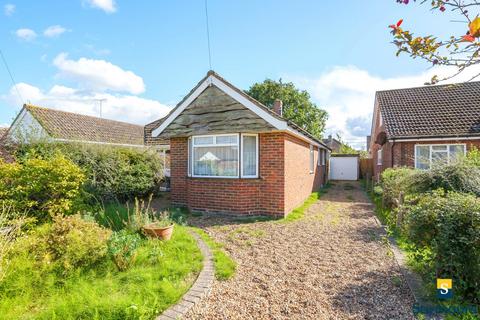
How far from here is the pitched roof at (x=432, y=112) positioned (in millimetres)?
13758

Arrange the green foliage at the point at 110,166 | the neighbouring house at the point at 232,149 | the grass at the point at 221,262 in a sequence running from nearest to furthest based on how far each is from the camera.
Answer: the grass at the point at 221,262
the neighbouring house at the point at 232,149
the green foliage at the point at 110,166

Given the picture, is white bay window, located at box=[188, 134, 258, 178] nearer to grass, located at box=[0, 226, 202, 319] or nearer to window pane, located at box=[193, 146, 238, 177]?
window pane, located at box=[193, 146, 238, 177]

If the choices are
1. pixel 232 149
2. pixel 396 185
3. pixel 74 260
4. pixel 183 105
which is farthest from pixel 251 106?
pixel 74 260

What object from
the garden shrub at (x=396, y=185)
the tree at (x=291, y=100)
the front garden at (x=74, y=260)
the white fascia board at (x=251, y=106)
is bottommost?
the front garden at (x=74, y=260)

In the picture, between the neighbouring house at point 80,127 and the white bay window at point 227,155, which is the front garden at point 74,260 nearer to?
the white bay window at point 227,155

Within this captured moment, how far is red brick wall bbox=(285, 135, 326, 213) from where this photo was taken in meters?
9.37

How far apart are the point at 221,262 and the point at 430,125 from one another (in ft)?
48.2

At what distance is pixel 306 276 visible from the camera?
4.56m

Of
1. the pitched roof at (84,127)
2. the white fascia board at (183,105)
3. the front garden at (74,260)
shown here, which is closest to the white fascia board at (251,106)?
the white fascia board at (183,105)

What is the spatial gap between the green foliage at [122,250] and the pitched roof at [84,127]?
1323 centimetres

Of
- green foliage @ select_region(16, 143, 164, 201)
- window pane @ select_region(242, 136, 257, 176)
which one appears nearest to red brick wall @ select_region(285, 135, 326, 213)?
window pane @ select_region(242, 136, 257, 176)

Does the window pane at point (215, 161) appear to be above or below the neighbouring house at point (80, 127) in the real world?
below

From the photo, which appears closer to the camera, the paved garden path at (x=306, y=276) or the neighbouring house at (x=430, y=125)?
the paved garden path at (x=306, y=276)

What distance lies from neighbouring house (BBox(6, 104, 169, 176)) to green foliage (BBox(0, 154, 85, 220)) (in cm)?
763
